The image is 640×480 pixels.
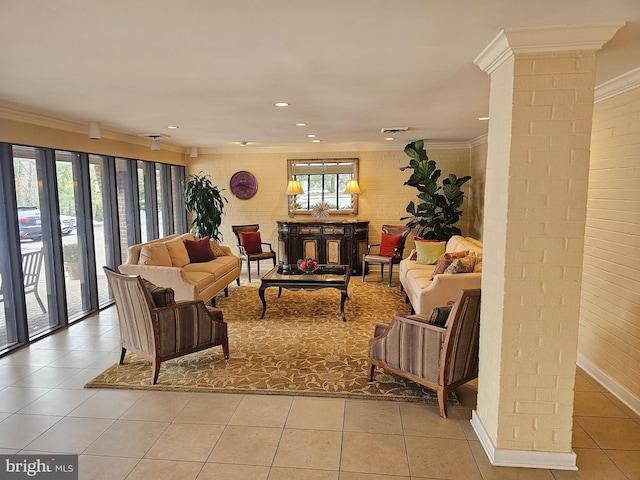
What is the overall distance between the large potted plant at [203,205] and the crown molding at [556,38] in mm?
5799

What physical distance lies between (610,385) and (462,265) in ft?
5.26

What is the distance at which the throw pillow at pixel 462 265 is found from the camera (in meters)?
4.35

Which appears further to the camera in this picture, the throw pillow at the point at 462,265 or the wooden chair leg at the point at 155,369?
the throw pillow at the point at 462,265

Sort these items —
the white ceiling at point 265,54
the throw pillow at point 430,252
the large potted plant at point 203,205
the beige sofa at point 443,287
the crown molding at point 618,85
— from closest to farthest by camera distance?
the white ceiling at point 265,54
the crown molding at point 618,85
the beige sofa at point 443,287
the throw pillow at point 430,252
the large potted plant at point 203,205

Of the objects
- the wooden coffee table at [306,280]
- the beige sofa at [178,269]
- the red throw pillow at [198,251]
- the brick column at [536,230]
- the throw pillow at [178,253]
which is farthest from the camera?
the red throw pillow at [198,251]

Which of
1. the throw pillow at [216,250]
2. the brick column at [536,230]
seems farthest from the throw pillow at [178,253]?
the brick column at [536,230]

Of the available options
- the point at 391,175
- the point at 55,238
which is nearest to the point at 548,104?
the point at 55,238

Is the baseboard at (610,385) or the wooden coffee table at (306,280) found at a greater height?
the wooden coffee table at (306,280)

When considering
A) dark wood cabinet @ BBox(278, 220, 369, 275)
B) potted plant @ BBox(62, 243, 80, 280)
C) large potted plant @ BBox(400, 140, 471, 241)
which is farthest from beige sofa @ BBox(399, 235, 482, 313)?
potted plant @ BBox(62, 243, 80, 280)

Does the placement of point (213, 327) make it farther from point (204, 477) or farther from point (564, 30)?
point (564, 30)

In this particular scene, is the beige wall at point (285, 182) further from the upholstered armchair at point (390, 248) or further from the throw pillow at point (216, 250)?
the throw pillow at point (216, 250)

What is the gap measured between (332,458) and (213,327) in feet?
5.47

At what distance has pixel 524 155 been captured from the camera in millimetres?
2217

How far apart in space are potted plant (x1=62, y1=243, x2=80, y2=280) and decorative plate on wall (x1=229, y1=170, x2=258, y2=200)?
3.38m
